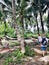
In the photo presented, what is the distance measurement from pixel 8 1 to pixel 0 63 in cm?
1676

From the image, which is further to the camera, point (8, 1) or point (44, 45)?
point (8, 1)

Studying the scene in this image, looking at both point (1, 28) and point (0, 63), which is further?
point (1, 28)

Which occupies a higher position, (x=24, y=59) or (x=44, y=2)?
(x=44, y=2)

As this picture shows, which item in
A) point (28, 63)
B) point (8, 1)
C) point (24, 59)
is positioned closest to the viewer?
point (28, 63)

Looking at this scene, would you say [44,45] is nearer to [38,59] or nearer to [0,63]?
[38,59]

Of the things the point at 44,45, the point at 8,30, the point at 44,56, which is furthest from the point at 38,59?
the point at 8,30

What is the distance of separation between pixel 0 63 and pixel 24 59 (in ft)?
5.50

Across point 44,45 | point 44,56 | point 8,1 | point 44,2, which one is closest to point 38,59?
point 44,56

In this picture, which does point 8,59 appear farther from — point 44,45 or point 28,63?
point 44,45

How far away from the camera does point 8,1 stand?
97.9 ft

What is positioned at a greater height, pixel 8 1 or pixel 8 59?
pixel 8 1

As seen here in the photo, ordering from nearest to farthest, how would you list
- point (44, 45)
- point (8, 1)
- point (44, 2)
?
point (44, 45), point (8, 1), point (44, 2)

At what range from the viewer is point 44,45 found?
52.3 feet

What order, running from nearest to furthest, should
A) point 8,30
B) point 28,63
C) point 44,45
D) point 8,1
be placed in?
1. point 28,63
2. point 44,45
3. point 8,1
4. point 8,30
